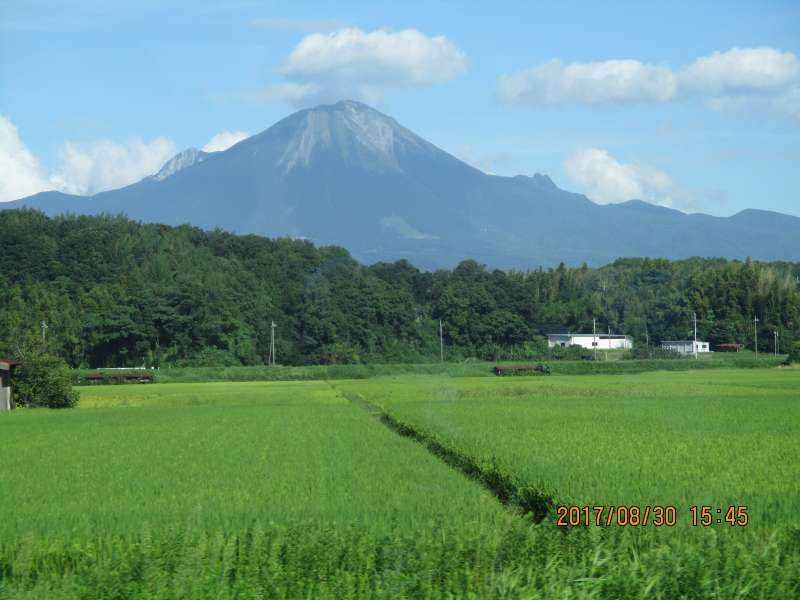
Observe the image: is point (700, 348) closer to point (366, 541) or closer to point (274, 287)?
point (274, 287)

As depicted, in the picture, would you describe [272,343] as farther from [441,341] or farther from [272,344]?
[441,341]

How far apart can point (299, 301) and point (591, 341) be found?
75.1 feet

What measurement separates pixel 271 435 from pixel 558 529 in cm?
1325

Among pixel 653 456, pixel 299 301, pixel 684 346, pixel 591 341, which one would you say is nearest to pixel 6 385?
pixel 653 456

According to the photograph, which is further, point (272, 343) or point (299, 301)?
point (299, 301)

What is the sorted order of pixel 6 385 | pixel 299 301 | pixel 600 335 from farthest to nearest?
pixel 299 301
pixel 600 335
pixel 6 385

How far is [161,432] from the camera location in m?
22.0

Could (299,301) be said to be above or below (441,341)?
above

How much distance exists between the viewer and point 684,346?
196 ft

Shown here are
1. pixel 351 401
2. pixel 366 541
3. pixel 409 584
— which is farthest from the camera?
pixel 351 401

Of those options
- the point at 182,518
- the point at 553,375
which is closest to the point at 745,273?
the point at 553,375
